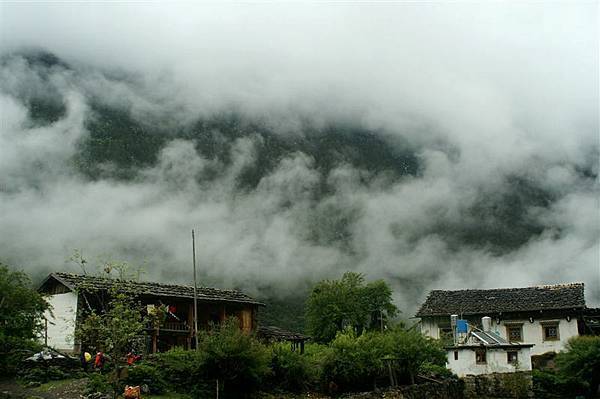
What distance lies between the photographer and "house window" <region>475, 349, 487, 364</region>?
37.0 m

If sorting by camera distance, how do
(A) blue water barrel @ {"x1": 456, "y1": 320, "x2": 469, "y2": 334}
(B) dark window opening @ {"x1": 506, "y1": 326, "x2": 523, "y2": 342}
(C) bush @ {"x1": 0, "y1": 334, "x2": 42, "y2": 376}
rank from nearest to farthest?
(C) bush @ {"x1": 0, "y1": 334, "x2": 42, "y2": 376}, (A) blue water barrel @ {"x1": 456, "y1": 320, "x2": 469, "y2": 334}, (B) dark window opening @ {"x1": 506, "y1": 326, "x2": 523, "y2": 342}

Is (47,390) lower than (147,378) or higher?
lower

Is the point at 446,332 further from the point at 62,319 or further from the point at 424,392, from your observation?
the point at 62,319

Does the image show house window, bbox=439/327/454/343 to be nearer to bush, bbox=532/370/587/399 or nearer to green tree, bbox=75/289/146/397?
bush, bbox=532/370/587/399

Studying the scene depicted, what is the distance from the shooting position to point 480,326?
45.3 metres

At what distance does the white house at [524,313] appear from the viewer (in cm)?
4291

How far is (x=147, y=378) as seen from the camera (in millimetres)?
21922

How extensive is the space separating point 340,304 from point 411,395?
19871 mm

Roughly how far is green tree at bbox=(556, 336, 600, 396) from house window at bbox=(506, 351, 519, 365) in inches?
121

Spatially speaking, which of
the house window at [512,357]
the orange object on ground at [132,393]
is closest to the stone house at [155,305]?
the orange object on ground at [132,393]

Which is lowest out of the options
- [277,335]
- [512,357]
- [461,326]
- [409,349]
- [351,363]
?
[512,357]

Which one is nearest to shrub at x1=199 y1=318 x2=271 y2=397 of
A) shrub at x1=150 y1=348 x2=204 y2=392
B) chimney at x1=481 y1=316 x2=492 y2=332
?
shrub at x1=150 y1=348 x2=204 y2=392

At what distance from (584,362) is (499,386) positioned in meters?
5.26

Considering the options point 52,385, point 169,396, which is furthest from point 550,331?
point 52,385
